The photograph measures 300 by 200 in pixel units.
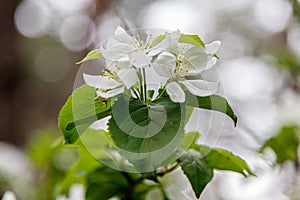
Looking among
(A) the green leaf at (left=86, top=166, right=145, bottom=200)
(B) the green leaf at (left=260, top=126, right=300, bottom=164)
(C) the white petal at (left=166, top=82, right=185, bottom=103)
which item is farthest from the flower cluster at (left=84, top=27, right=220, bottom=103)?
(B) the green leaf at (left=260, top=126, right=300, bottom=164)

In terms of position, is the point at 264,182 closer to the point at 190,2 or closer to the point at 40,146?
the point at 40,146

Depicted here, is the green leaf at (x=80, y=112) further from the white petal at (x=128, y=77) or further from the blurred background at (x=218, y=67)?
the blurred background at (x=218, y=67)

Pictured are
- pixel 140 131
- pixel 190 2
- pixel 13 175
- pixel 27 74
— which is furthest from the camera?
pixel 27 74

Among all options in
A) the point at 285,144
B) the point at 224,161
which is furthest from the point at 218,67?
the point at 224,161

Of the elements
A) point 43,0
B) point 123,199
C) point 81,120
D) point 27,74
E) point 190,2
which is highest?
point 81,120

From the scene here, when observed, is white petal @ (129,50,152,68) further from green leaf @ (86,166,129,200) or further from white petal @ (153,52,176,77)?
green leaf @ (86,166,129,200)

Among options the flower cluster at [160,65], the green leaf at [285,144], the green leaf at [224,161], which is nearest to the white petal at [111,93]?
the flower cluster at [160,65]

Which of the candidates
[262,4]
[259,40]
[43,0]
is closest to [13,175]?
[262,4]
